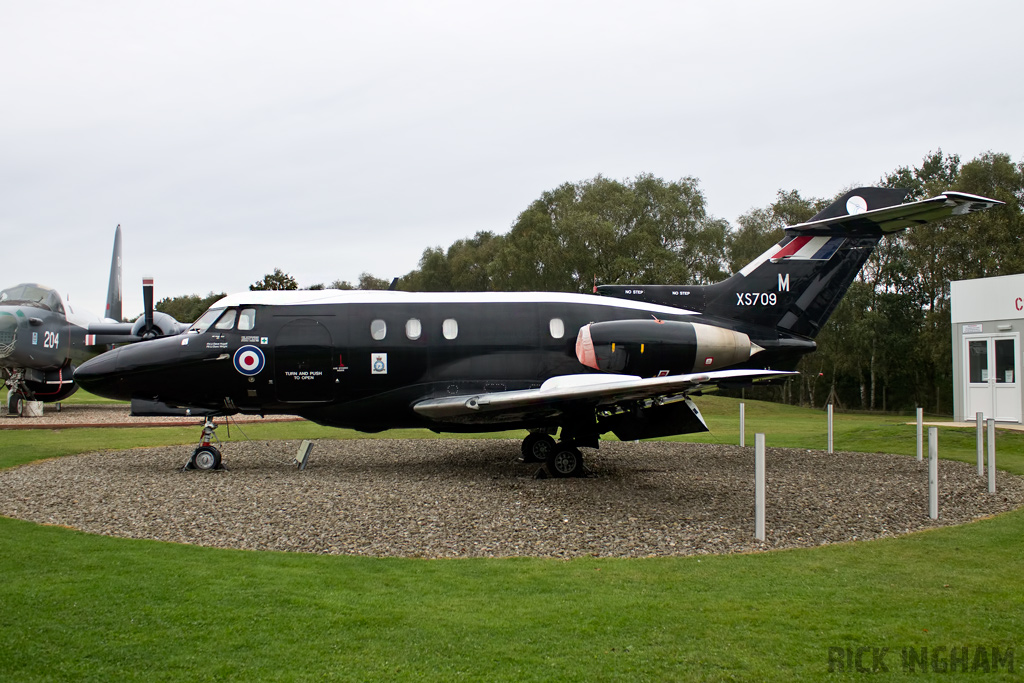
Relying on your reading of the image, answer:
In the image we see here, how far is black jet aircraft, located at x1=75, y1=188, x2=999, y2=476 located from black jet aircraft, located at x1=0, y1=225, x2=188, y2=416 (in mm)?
13033

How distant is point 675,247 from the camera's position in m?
53.9

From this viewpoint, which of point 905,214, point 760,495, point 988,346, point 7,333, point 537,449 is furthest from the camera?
A: point 7,333

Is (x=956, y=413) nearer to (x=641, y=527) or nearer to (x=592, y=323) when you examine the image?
(x=592, y=323)

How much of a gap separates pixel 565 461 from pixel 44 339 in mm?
23135

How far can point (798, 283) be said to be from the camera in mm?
15180

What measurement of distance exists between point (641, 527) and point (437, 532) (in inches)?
95.8

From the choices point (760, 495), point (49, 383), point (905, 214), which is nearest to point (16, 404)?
point (49, 383)

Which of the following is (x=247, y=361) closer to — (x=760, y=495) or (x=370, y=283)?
(x=760, y=495)

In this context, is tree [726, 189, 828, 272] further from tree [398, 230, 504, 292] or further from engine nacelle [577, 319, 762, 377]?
engine nacelle [577, 319, 762, 377]

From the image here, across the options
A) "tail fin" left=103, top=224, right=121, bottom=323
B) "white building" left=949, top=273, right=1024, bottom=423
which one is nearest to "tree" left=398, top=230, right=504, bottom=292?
"tail fin" left=103, top=224, right=121, bottom=323

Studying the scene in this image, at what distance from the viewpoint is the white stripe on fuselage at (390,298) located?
1355 cm

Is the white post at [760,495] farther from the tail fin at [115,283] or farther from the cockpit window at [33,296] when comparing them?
the tail fin at [115,283]

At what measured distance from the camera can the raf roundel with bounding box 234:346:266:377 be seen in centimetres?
1312

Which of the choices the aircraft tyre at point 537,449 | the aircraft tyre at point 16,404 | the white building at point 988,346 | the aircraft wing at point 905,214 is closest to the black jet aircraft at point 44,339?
the aircraft tyre at point 16,404
